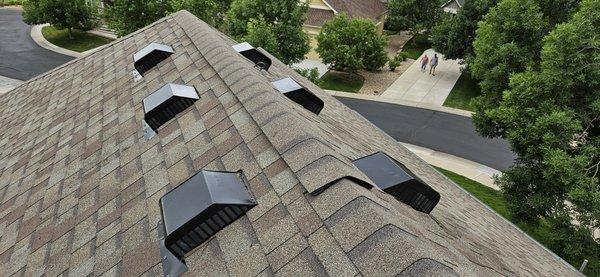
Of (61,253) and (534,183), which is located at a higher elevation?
(534,183)

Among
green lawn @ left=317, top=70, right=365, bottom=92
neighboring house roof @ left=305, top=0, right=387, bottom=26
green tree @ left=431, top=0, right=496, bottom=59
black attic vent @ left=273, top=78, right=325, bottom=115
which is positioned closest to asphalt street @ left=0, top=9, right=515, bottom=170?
green lawn @ left=317, top=70, right=365, bottom=92

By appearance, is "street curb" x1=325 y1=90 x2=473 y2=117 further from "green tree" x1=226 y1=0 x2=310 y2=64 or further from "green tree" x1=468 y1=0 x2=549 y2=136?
"green tree" x1=468 y1=0 x2=549 y2=136

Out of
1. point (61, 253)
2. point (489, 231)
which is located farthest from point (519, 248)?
point (61, 253)

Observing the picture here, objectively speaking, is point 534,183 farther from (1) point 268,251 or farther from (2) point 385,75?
(2) point 385,75

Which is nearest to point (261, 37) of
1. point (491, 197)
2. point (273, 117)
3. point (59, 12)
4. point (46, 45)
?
point (491, 197)

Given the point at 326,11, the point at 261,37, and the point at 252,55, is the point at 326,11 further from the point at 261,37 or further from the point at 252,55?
the point at 252,55
